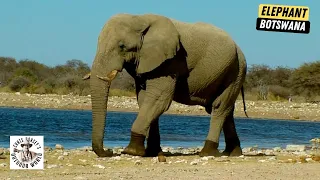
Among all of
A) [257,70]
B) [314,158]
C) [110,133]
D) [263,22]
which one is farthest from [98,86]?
[257,70]

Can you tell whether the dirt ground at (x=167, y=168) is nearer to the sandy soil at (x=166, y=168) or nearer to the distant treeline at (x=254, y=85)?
the sandy soil at (x=166, y=168)

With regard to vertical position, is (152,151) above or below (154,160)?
below

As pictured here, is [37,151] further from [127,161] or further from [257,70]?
[257,70]

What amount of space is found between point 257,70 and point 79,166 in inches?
2592

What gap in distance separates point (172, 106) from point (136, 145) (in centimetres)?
3441

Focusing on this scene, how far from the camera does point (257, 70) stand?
7875 centimetres

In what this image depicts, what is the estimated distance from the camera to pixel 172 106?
49.9 meters

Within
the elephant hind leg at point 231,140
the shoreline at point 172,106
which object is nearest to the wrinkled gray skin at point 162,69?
the elephant hind leg at point 231,140

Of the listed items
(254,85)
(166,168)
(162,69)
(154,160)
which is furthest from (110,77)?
(254,85)

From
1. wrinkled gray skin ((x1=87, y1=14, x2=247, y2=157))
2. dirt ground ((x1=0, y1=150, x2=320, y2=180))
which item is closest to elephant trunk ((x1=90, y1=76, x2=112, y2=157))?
wrinkled gray skin ((x1=87, y1=14, x2=247, y2=157))

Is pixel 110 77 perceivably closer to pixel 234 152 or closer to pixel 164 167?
pixel 164 167

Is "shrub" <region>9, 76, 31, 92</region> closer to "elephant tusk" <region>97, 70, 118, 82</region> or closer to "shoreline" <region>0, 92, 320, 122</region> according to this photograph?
"shoreline" <region>0, 92, 320, 122</region>

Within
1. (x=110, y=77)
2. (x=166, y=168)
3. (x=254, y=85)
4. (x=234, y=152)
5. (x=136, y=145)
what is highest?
(x=110, y=77)

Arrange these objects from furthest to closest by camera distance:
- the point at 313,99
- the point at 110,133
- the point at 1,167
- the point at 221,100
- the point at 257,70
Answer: the point at 257,70
the point at 313,99
the point at 110,133
the point at 221,100
the point at 1,167
